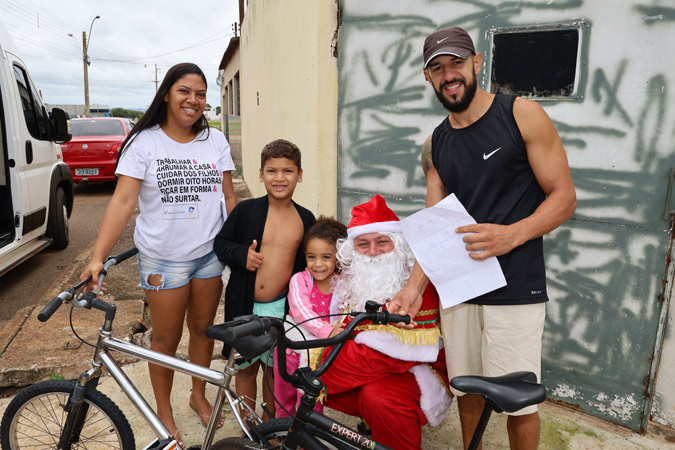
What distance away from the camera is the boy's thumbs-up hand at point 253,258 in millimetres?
2246

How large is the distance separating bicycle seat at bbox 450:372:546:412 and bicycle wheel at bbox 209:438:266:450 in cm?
79

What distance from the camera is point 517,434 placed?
1995mm

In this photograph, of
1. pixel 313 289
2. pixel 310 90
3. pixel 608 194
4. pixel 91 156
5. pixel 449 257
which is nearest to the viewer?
pixel 449 257

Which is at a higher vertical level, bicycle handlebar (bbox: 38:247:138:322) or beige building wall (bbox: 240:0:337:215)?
beige building wall (bbox: 240:0:337:215)

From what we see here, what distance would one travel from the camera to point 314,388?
5.09 ft

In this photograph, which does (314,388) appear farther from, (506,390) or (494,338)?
(494,338)

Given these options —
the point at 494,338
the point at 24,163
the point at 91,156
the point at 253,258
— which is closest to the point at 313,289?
the point at 253,258

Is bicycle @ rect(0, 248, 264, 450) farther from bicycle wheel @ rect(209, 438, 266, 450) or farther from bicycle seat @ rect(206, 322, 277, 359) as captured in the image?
bicycle seat @ rect(206, 322, 277, 359)

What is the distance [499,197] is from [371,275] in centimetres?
62

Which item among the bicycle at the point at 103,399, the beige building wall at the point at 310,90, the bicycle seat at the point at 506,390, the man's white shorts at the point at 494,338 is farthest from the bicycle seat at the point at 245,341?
the beige building wall at the point at 310,90

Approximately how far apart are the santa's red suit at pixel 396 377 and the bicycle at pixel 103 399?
466 mm

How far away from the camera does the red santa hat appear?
7.04 ft

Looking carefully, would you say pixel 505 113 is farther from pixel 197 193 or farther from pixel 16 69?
pixel 16 69

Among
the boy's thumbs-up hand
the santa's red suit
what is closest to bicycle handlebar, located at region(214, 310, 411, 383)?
the santa's red suit
